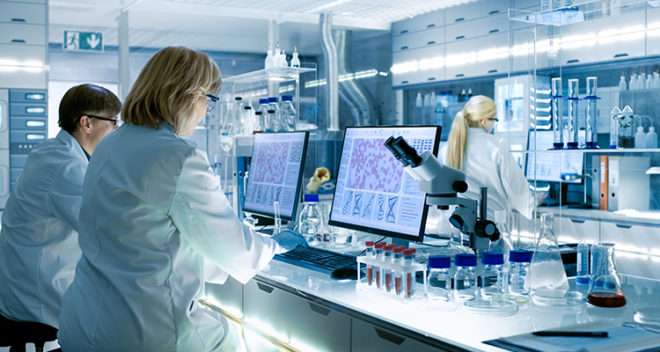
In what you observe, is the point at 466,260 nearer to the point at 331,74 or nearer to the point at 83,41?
the point at 83,41

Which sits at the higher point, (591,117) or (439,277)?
(591,117)

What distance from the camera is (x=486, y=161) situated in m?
4.19

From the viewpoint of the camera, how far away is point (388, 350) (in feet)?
5.57

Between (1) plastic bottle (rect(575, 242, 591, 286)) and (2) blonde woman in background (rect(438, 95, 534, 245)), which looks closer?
(1) plastic bottle (rect(575, 242, 591, 286))

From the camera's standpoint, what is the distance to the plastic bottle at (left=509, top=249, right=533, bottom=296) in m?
1.89

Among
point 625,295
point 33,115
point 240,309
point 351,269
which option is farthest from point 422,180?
point 33,115

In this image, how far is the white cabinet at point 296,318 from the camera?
190cm

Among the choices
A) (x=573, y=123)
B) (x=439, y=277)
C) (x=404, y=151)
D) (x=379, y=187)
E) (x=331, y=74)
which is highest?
(x=331, y=74)

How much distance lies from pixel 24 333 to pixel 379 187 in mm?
1242

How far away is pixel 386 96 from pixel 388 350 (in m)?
6.55

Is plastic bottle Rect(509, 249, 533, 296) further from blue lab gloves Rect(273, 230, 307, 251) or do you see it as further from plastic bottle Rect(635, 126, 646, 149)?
plastic bottle Rect(635, 126, 646, 149)

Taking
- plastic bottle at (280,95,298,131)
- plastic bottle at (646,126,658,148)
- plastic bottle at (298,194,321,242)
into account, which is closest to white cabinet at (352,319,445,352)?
plastic bottle at (298,194,321,242)

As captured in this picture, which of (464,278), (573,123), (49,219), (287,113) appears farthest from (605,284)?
(573,123)

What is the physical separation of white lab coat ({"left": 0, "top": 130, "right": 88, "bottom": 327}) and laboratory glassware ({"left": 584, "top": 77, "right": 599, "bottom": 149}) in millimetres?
3326
